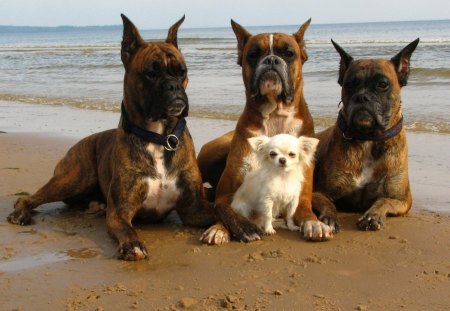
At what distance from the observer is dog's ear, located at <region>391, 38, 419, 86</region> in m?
5.58

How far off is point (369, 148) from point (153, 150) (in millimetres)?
1818

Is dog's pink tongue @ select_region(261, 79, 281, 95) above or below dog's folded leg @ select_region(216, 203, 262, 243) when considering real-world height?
above

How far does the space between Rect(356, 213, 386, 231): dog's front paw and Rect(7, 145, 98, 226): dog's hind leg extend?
2463mm

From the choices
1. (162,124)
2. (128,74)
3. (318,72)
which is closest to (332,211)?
(162,124)

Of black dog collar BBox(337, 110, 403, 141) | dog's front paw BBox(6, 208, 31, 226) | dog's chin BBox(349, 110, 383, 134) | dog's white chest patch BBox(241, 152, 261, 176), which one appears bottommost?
dog's front paw BBox(6, 208, 31, 226)

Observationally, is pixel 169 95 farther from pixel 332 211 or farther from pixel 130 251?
pixel 332 211

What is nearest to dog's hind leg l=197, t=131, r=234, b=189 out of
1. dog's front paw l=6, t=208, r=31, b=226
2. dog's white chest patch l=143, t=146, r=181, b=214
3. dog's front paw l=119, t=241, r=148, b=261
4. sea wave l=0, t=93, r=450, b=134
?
dog's white chest patch l=143, t=146, r=181, b=214

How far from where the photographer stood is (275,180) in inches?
194

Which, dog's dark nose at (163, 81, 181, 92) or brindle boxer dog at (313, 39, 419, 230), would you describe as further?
brindle boxer dog at (313, 39, 419, 230)

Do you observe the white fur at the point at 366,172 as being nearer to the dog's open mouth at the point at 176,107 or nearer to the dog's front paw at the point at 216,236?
the dog's front paw at the point at 216,236

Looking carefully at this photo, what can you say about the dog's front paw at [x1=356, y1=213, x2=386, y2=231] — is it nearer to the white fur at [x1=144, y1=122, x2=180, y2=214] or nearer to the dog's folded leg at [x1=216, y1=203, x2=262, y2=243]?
the dog's folded leg at [x1=216, y1=203, x2=262, y2=243]

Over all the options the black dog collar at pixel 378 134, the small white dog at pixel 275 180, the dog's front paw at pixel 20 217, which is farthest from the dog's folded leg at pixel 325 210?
the dog's front paw at pixel 20 217

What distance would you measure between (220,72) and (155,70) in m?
15.4

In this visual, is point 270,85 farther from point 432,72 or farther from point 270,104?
point 432,72
